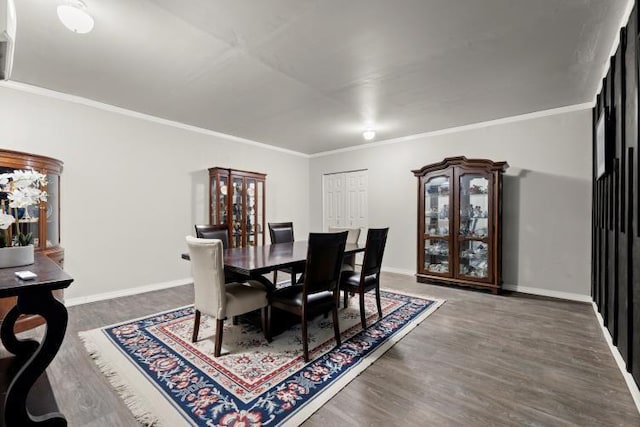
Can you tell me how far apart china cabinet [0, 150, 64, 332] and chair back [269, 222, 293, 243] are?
2.28 m

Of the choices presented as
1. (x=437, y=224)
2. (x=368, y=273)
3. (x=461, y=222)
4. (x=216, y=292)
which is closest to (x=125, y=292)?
(x=216, y=292)

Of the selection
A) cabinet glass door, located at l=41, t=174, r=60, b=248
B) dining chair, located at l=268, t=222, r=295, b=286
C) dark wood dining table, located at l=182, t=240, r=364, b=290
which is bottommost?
dark wood dining table, located at l=182, t=240, r=364, b=290

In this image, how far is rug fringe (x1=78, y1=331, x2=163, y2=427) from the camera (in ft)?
5.29

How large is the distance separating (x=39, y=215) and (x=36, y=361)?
2471 millimetres

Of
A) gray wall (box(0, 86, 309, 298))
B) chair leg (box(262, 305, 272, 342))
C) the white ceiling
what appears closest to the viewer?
the white ceiling

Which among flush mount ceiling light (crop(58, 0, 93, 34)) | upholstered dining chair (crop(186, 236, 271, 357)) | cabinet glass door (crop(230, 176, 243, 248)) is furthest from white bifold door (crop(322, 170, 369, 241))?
flush mount ceiling light (crop(58, 0, 93, 34))

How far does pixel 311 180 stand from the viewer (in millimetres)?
6746

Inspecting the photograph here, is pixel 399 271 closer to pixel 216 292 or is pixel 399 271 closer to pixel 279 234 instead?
pixel 279 234

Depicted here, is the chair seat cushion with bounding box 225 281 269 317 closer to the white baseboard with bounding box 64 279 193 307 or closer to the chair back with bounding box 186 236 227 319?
the chair back with bounding box 186 236 227 319

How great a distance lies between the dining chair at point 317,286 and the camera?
2.25 meters

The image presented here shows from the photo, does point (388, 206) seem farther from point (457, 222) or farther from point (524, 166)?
point (524, 166)

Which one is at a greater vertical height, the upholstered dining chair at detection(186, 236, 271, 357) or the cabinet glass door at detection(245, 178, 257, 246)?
the cabinet glass door at detection(245, 178, 257, 246)

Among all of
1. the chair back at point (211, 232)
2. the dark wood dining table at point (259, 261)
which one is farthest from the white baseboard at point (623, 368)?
the chair back at point (211, 232)

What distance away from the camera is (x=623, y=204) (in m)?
1.98
